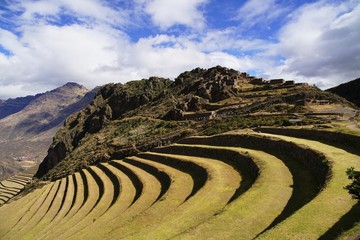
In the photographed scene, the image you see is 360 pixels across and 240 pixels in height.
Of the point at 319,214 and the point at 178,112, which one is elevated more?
the point at 178,112

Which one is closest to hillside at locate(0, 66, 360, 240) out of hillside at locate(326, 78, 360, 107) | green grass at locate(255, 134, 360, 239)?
green grass at locate(255, 134, 360, 239)

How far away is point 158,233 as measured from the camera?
21531 mm

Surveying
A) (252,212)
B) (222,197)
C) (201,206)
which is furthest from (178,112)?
(252,212)

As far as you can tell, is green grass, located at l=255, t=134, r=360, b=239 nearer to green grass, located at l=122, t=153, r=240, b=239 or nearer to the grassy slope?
the grassy slope

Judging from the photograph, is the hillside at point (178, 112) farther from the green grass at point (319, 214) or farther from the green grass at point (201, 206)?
the green grass at point (319, 214)

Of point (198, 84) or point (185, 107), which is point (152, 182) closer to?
point (185, 107)

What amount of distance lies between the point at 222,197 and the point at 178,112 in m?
63.7

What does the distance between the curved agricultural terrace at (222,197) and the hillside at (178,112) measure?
13071 mm

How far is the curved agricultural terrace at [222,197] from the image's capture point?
19.1m

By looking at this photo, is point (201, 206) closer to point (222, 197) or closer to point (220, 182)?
point (222, 197)

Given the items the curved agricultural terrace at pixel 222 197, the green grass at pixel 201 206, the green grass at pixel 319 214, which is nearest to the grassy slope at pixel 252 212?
the curved agricultural terrace at pixel 222 197

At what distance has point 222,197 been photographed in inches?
1096

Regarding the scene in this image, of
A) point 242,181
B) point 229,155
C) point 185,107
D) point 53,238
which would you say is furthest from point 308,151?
point 185,107

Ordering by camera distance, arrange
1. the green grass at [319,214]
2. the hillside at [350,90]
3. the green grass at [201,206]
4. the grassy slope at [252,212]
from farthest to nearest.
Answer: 1. the hillside at [350,90]
2. the green grass at [201,206]
3. the grassy slope at [252,212]
4. the green grass at [319,214]
